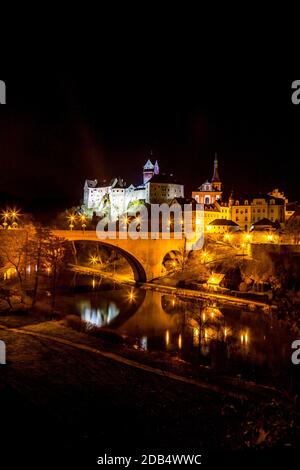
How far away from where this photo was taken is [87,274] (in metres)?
48.4

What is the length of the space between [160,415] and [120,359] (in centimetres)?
527

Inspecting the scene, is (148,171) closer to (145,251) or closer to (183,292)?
(145,251)

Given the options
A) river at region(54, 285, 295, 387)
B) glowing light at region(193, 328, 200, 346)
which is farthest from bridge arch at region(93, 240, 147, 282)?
glowing light at region(193, 328, 200, 346)

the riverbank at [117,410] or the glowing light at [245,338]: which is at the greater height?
the riverbank at [117,410]

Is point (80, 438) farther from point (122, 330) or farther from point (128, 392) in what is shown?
point (122, 330)

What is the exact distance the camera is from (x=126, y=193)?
96.7 m

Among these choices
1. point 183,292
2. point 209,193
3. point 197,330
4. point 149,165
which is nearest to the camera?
point 197,330

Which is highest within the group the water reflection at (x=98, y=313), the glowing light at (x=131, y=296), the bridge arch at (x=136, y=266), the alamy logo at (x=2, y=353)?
the bridge arch at (x=136, y=266)

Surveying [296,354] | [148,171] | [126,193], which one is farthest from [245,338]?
[148,171]

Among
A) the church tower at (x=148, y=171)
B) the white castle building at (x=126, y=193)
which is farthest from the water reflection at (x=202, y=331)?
the church tower at (x=148, y=171)

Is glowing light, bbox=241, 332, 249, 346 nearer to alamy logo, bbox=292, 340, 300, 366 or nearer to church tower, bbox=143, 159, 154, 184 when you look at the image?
alamy logo, bbox=292, 340, 300, 366

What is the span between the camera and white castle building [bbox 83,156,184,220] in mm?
89438

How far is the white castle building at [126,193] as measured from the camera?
89438 mm

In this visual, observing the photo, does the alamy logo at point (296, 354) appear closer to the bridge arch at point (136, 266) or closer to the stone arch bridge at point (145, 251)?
the stone arch bridge at point (145, 251)
